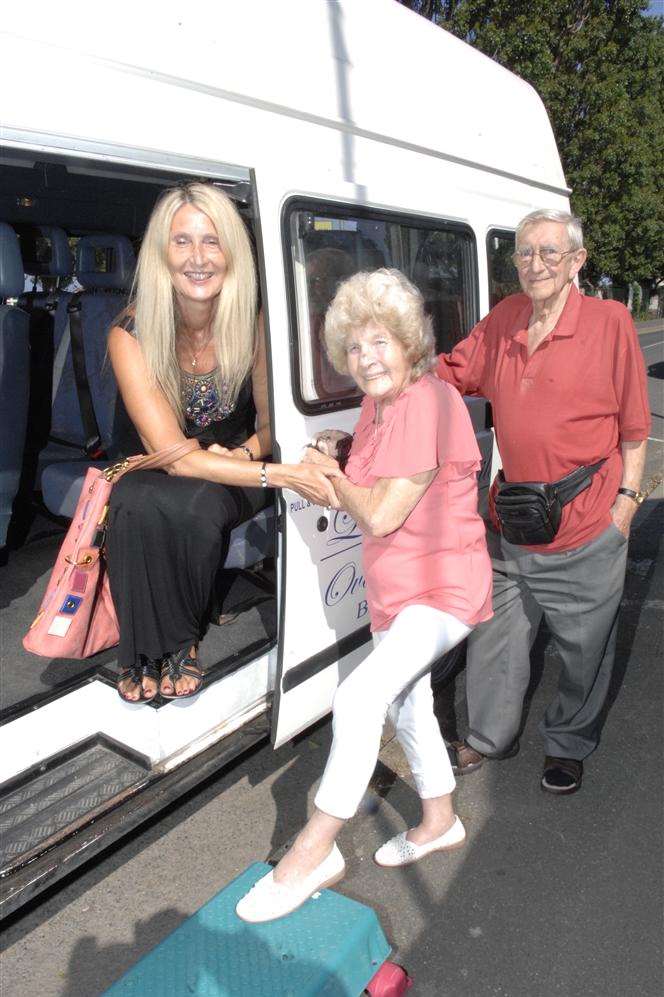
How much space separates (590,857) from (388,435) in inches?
62.6

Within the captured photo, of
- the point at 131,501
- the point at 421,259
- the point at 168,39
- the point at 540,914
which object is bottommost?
the point at 540,914

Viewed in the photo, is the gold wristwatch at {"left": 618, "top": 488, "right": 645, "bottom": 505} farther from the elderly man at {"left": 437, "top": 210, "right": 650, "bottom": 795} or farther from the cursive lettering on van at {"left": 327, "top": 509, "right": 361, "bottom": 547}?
the cursive lettering on van at {"left": 327, "top": 509, "right": 361, "bottom": 547}

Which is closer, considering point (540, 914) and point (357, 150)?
point (540, 914)

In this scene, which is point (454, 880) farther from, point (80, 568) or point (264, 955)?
point (80, 568)

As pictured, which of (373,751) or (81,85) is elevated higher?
(81,85)

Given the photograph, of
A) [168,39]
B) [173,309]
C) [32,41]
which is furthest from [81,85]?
[173,309]

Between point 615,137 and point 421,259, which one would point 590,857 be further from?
point 615,137

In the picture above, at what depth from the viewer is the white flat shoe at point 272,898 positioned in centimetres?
200

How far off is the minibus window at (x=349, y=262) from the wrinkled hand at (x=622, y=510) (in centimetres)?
95

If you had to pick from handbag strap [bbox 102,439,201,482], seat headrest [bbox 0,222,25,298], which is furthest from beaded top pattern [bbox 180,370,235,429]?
seat headrest [bbox 0,222,25,298]

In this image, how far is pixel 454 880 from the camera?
2514 mm

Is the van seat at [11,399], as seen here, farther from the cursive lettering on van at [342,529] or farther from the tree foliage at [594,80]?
the tree foliage at [594,80]

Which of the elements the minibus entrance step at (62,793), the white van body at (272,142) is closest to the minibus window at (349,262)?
the white van body at (272,142)

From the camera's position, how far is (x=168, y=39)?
215cm
